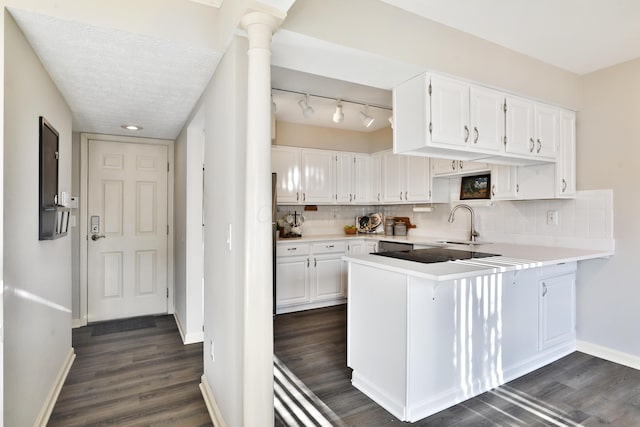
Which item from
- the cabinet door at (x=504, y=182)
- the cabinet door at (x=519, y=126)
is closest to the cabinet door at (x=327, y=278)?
the cabinet door at (x=504, y=182)

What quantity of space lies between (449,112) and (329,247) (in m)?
2.58

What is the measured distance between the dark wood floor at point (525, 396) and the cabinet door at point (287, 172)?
1.96m

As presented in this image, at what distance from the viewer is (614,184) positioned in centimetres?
296

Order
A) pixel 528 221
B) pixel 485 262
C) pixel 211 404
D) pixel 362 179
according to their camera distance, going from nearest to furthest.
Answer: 1. pixel 211 404
2. pixel 485 262
3. pixel 528 221
4. pixel 362 179

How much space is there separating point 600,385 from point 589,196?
60.9 inches

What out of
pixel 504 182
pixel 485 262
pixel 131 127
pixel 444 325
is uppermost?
pixel 131 127

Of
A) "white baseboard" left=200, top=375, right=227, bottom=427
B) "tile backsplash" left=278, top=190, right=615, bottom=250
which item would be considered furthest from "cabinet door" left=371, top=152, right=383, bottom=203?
"white baseboard" left=200, top=375, right=227, bottom=427

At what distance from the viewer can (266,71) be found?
1.62 metres

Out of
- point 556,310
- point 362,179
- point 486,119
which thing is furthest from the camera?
point 362,179

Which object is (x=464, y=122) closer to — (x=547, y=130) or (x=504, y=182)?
(x=547, y=130)

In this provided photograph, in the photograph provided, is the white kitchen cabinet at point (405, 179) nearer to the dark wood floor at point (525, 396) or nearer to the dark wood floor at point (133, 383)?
the dark wood floor at point (525, 396)

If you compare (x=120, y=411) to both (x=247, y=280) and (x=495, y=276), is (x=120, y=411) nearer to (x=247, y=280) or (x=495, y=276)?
(x=247, y=280)

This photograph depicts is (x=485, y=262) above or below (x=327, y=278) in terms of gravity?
above

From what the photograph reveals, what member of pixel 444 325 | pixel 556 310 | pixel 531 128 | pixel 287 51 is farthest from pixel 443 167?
pixel 287 51
